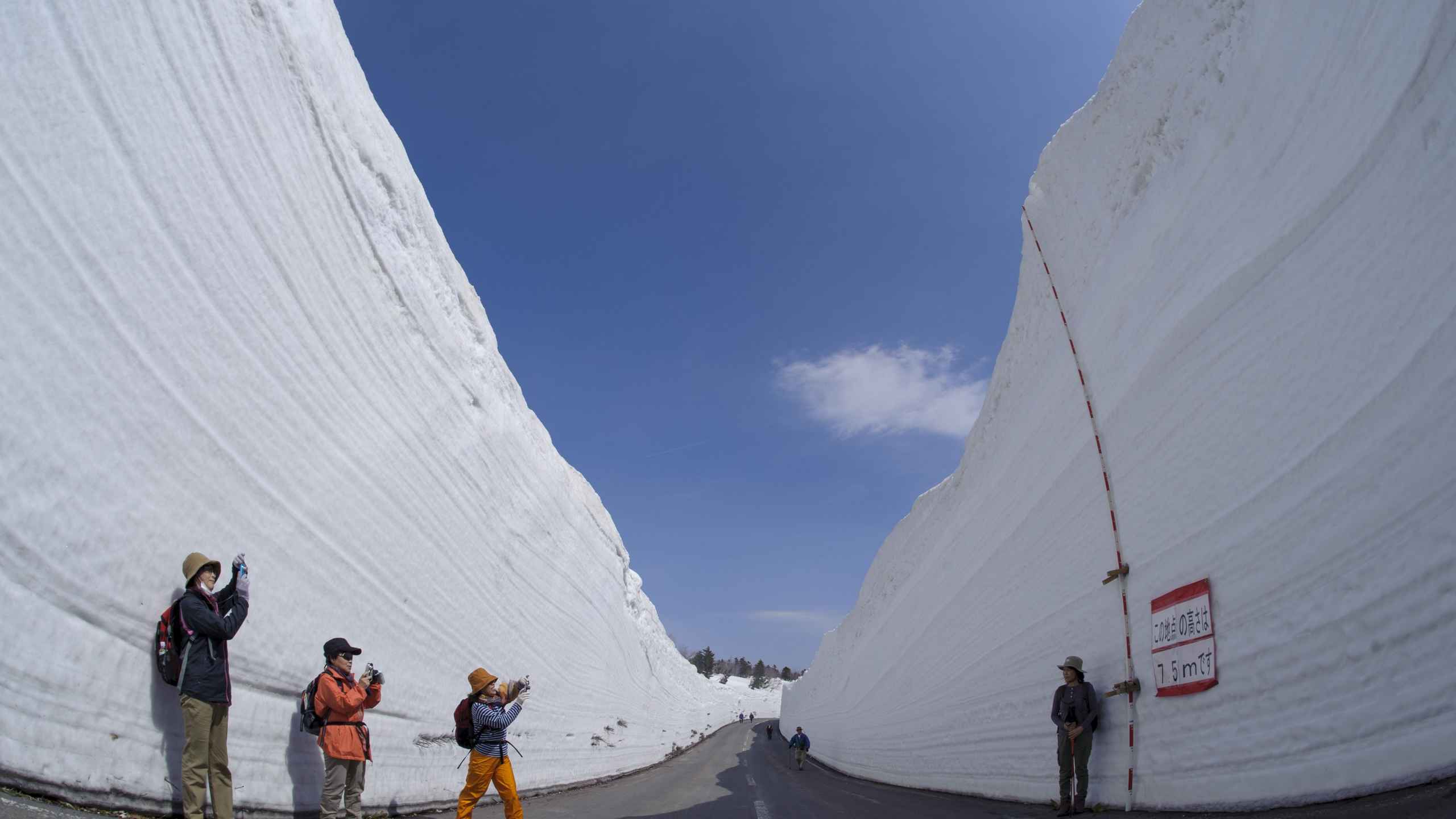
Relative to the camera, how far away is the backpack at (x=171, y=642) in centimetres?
440

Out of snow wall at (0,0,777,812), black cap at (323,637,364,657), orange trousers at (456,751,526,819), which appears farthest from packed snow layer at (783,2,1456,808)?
snow wall at (0,0,777,812)

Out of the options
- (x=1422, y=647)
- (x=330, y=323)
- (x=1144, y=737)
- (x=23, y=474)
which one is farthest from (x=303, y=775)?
(x=1422, y=647)

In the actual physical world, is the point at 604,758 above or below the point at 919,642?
below

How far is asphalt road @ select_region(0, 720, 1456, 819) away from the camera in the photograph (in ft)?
11.5

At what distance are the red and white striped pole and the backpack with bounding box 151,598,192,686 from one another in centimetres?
666

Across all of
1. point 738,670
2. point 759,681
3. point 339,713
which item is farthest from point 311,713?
point 738,670

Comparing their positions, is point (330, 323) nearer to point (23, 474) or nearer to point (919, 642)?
point (23, 474)

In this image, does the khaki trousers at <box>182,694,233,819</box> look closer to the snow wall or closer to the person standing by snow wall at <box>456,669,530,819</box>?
the snow wall

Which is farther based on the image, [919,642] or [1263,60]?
[919,642]

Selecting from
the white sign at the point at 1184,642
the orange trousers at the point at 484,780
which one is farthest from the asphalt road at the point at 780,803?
Answer: the orange trousers at the point at 484,780

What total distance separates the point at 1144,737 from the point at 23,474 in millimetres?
7449

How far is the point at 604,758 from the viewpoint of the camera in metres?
15.8

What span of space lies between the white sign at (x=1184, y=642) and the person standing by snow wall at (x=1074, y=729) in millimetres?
893

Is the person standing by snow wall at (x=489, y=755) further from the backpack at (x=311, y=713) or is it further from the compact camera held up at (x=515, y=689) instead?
the backpack at (x=311, y=713)
